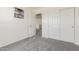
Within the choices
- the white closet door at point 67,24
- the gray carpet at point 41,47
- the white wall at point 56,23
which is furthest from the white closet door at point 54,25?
the gray carpet at point 41,47

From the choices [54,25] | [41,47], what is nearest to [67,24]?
[54,25]

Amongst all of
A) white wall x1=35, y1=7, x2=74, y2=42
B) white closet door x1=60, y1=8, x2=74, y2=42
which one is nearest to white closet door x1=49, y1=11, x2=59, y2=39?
white wall x1=35, y1=7, x2=74, y2=42

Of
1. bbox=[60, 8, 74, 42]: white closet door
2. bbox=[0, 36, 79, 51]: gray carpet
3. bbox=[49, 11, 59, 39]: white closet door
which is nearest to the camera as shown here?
bbox=[0, 36, 79, 51]: gray carpet

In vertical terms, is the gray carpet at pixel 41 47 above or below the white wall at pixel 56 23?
below

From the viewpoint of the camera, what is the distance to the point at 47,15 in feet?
16.2

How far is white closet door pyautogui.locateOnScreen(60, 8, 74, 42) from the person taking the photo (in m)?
3.68

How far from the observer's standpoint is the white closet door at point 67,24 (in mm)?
3680

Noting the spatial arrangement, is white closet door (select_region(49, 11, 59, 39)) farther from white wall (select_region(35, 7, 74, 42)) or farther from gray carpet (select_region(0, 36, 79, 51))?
gray carpet (select_region(0, 36, 79, 51))

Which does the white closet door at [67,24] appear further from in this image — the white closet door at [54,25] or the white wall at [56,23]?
the white closet door at [54,25]

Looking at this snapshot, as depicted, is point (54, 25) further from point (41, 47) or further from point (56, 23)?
point (41, 47)

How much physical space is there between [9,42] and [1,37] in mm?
550

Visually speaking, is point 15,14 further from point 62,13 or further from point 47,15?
point 62,13

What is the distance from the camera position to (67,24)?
3.88 metres
